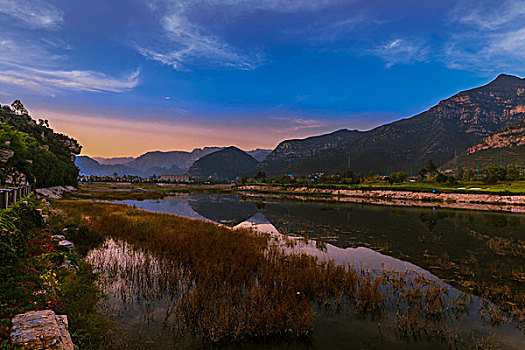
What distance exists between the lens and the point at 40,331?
19.4 feet

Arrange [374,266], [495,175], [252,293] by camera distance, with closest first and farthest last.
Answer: [252,293] → [374,266] → [495,175]

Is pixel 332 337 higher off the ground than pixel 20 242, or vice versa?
pixel 20 242

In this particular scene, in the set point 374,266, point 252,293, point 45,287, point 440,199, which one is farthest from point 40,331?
point 440,199

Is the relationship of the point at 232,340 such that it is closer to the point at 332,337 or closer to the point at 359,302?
the point at 332,337

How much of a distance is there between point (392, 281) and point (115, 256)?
17432 millimetres

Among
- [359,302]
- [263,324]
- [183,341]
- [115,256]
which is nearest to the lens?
[183,341]

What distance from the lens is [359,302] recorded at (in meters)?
→ 11.9

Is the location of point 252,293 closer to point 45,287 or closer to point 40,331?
point 40,331

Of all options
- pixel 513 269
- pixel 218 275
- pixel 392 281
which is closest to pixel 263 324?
pixel 218 275

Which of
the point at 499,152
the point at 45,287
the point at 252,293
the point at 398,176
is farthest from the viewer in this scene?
the point at 499,152

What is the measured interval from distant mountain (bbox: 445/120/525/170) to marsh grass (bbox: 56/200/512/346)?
553ft

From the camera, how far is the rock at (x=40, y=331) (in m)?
5.57

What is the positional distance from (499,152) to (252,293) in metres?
207

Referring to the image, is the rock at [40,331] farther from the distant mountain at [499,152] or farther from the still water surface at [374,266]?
the distant mountain at [499,152]
